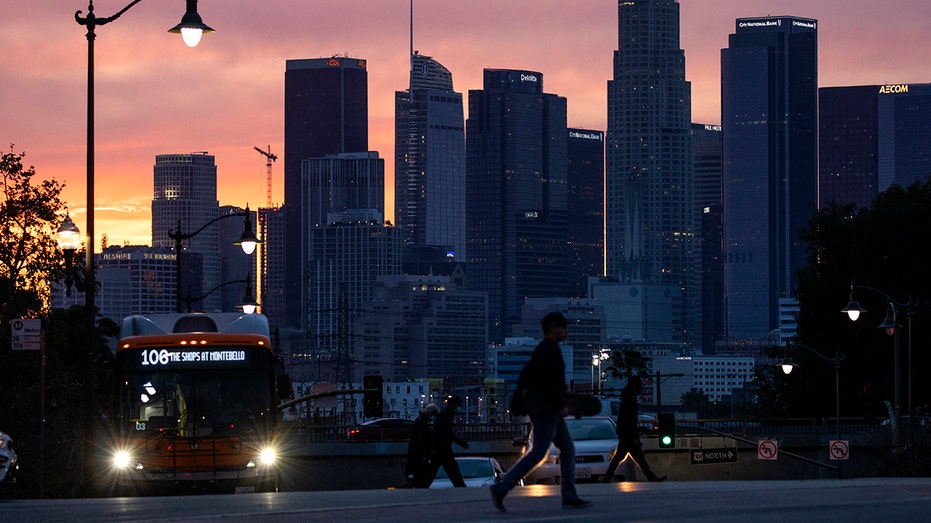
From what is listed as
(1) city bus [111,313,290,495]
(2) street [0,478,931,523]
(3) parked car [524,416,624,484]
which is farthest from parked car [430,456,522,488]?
(2) street [0,478,931,523]

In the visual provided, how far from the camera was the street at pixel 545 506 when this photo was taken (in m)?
15.3

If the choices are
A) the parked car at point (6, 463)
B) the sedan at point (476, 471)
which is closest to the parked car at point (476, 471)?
the sedan at point (476, 471)

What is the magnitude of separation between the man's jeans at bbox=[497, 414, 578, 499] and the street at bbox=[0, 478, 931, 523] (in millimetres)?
270

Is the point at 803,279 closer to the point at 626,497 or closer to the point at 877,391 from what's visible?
the point at 877,391

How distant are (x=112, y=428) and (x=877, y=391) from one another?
50.0 meters

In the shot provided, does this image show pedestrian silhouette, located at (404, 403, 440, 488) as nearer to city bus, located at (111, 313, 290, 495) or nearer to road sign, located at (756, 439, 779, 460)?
city bus, located at (111, 313, 290, 495)

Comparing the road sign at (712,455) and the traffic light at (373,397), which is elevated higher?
the traffic light at (373,397)

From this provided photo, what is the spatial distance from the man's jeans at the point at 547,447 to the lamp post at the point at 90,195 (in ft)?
42.9

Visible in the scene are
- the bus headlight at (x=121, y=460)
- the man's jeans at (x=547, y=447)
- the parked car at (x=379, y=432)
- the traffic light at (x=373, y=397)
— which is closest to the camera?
the man's jeans at (x=547, y=447)

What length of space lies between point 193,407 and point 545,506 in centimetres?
991

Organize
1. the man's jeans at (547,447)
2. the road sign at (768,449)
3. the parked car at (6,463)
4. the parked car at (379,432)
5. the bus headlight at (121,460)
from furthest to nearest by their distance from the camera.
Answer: the parked car at (379,432), the road sign at (768,449), the bus headlight at (121,460), the parked car at (6,463), the man's jeans at (547,447)

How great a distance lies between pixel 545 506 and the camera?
1623cm

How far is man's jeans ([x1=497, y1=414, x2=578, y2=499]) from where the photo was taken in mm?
15695

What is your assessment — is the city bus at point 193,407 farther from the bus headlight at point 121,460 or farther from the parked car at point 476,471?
the parked car at point 476,471
